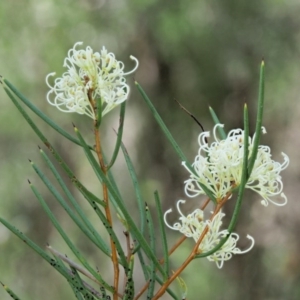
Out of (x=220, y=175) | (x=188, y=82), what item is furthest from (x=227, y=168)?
(x=188, y=82)

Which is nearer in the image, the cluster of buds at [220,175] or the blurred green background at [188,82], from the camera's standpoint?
the cluster of buds at [220,175]

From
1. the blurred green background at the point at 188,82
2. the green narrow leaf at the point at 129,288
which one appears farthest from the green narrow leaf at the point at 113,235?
the blurred green background at the point at 188,82

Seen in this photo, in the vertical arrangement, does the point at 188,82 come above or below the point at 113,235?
above

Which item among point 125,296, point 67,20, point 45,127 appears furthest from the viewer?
point 45,127

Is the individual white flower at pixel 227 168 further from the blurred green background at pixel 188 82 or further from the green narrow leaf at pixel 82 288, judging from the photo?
the blurred green background at pixel 188 82

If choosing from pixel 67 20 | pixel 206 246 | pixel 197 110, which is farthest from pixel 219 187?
pixel 67 20

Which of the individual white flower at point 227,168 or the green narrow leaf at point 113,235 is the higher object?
the individual white flower at point 227,168

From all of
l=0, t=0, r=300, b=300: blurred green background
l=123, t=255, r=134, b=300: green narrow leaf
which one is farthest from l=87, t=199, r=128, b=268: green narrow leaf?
l=0, t=0, r=300, b=300: blurred green background

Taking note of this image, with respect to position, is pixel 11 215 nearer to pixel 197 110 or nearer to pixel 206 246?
pixel 197 110

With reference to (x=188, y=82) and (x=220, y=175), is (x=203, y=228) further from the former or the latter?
(x=188, y=82)
